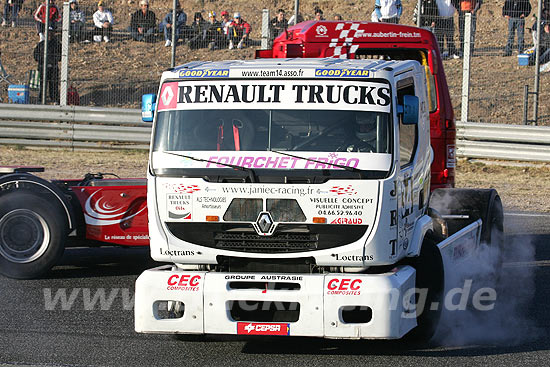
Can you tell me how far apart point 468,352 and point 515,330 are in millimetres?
835

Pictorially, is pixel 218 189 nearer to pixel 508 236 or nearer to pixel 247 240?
pixel 247 240

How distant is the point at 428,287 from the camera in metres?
6.93

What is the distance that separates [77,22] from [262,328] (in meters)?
18.0

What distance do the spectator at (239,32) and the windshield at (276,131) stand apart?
15.1m

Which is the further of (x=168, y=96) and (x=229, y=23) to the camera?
(x=229, y=23)

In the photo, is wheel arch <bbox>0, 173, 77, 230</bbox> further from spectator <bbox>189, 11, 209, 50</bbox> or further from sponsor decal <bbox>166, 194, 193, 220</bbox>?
spectator <bbox>189, 11, 209, 50</bbox>

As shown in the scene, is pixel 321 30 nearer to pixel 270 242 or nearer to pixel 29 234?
pixel 29 234

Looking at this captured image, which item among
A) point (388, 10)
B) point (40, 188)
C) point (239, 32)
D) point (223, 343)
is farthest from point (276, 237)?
point (388, 10)

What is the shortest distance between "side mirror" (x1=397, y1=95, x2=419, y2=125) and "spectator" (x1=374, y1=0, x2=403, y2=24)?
15.9 meters

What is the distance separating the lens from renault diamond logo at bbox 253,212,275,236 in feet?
21.1

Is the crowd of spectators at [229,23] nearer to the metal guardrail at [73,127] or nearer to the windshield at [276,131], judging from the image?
the metal guardrail at [73,127]

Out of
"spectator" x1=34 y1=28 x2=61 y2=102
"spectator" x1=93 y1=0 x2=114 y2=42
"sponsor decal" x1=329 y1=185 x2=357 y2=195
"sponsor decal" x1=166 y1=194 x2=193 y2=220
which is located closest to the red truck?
"sponsor decal" x1=166 y1=194 x2=193 y2=220

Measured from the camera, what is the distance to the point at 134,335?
23.0ft

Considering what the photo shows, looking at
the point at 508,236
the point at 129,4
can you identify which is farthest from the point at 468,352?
the point at 129,4
